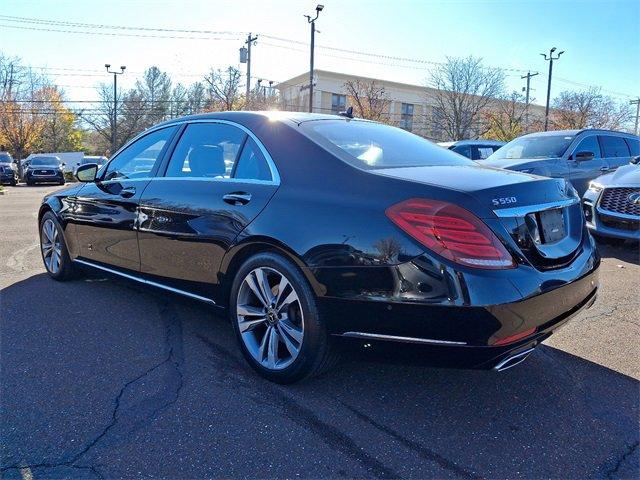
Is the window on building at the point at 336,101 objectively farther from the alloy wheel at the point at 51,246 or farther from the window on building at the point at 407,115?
the alloy wheel at the point at 51,246

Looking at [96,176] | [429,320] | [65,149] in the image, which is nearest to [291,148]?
[429,320]

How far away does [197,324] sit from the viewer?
380 centimetres

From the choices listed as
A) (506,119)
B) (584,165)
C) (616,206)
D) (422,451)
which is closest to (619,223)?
(616,206)

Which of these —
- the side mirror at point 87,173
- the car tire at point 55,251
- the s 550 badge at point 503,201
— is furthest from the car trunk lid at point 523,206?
→ the car tire at point 55,251

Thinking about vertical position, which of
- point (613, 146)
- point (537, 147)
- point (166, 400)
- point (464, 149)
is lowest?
point (166, 400)

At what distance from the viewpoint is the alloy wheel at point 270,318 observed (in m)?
2.73

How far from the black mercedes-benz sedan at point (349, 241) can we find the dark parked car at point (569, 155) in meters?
5.75

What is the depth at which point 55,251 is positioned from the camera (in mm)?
4965

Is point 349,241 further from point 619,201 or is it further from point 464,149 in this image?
point 464,149

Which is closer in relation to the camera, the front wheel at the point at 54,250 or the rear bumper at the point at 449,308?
the rear bumper at the point at 449,308

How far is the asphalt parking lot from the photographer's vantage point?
2.15 metres

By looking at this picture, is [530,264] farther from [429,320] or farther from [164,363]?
[164,363]

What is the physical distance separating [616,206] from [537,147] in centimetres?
315

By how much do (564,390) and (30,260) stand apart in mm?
5842
